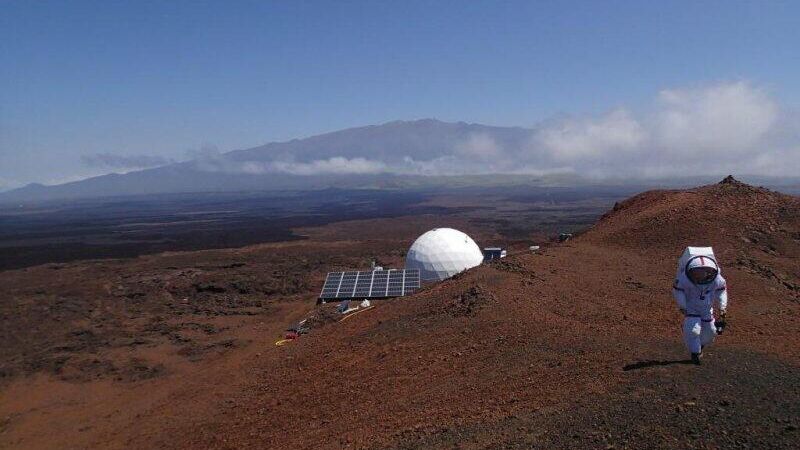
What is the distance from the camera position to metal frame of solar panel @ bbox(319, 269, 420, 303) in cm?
2798

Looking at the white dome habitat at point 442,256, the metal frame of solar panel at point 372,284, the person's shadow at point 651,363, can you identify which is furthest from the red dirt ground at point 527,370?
the white dome habitat at point 442,256

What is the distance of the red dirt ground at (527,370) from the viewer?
8.32m

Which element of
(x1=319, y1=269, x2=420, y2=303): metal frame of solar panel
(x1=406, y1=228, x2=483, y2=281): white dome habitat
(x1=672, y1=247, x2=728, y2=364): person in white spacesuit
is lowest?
(x1=319, y1=269, x2=420, y2=303): metal frame of solar panel

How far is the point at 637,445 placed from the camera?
721 cm

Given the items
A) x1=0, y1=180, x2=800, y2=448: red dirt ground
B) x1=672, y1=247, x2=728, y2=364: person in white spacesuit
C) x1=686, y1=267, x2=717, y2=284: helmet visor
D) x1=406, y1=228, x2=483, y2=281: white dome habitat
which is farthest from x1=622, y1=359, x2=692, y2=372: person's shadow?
x1=406, y1=228, x2=483, y2=281: white dome habitat

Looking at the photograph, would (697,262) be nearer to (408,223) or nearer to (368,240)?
(368,240)

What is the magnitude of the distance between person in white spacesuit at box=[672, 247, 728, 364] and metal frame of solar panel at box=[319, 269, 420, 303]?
1845 cm

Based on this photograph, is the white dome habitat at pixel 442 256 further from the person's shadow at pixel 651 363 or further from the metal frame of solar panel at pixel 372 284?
the person's shadow at pixel 651 363

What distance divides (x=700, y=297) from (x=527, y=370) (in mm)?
3756

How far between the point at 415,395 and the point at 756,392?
6540mm

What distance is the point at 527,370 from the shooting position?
11398mm

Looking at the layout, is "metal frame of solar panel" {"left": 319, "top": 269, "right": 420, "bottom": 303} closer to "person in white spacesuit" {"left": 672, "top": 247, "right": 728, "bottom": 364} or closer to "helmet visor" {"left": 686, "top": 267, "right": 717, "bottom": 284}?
"person in white spacesuit" {"left": 672, "top": 247, "right": 728, "bottom": 364}

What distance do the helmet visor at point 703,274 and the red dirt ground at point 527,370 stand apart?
1.52 meters

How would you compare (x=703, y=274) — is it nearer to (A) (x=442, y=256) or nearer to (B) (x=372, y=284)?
(A) (x=442, y=256)
